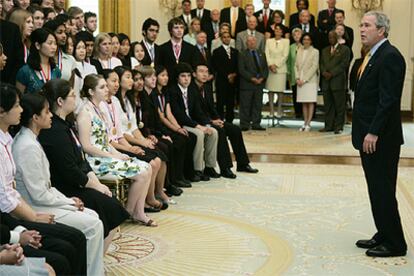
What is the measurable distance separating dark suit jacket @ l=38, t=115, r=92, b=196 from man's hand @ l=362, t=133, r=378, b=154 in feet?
6.39

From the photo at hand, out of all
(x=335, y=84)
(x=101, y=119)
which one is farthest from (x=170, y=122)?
(x=335, y=84)

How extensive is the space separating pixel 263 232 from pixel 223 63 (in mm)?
6320

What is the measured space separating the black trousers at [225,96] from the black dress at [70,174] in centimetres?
720

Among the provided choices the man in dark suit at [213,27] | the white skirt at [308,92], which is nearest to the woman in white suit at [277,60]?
the white skirt at [308,92]

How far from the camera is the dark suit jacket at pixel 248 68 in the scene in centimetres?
1167

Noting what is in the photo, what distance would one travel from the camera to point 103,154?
563 centimetres

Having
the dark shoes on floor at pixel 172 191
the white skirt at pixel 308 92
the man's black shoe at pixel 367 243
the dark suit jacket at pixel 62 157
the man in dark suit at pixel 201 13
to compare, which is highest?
the man in dark suit at pixel 201 13

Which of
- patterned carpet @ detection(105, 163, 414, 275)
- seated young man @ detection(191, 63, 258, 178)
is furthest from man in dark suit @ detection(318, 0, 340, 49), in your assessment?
patterned carpet @ detection(105, 163, 414, 275)

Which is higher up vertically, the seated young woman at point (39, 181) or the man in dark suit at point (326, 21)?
the man in dark suit at point (326, 21)

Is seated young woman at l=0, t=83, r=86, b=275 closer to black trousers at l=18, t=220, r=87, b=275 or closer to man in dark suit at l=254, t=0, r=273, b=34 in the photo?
black trousers at l=18, t=220, r=87, b=275

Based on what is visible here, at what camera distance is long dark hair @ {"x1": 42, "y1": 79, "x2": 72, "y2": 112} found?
15.5 feet

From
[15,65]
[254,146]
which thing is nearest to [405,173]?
[254,146]

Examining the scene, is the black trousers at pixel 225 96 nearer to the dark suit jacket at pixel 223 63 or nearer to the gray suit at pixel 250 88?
the dark suit jacket at pixel 223 63

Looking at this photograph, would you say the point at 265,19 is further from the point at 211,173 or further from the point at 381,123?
the point at 381,123
